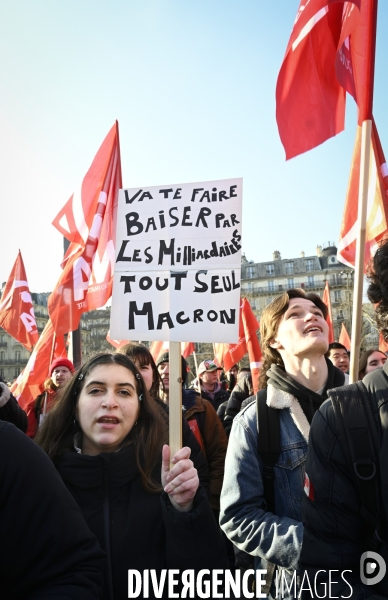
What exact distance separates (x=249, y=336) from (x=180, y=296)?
594cm

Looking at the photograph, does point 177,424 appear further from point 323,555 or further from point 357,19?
point 357,19

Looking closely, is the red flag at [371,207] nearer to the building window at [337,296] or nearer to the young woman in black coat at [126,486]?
the young woman in black coat at [126,486]

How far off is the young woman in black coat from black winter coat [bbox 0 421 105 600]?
2.23 feet

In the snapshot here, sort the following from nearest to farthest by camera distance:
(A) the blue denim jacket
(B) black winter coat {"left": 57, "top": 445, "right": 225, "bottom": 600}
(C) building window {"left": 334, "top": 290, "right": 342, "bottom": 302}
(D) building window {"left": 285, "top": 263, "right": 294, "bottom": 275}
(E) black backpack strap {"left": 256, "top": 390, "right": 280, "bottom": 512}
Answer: (B) black winter coat {"left": 57, "top": 445, "right": 225, "bottom": 600} → (A) the blue denim jacket → (E) black backpack strap {"left": 256, "top": 390, "right": 280, "bottom": 512} → (C) building window {"left": 334, "top": 290, "right": 342, "bottom": 302} → (D) building window {"left": 285, "top": 263, "right": 294, "bottom": 275}

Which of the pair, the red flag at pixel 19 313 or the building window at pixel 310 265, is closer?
the red flag at pixel 19 313

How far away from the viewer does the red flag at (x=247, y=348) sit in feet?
25.1

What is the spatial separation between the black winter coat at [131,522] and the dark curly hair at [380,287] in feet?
3.51

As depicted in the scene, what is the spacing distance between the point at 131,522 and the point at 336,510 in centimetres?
96

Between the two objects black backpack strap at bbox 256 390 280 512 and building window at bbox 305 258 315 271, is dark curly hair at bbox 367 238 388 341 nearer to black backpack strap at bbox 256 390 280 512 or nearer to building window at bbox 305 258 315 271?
black backpack strap at bbox 256 390 280 512

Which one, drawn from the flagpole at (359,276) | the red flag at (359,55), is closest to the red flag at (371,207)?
the red flag at (359,55)

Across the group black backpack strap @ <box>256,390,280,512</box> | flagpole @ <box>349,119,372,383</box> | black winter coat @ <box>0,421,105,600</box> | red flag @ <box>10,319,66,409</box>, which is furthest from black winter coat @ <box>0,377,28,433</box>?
red flag @ <box>10,319,66,409</box>

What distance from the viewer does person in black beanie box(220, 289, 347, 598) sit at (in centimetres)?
223

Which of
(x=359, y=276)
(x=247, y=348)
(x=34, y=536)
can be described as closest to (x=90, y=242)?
(x=247, y=348)

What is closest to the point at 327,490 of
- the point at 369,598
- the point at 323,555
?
the point at 323,555
